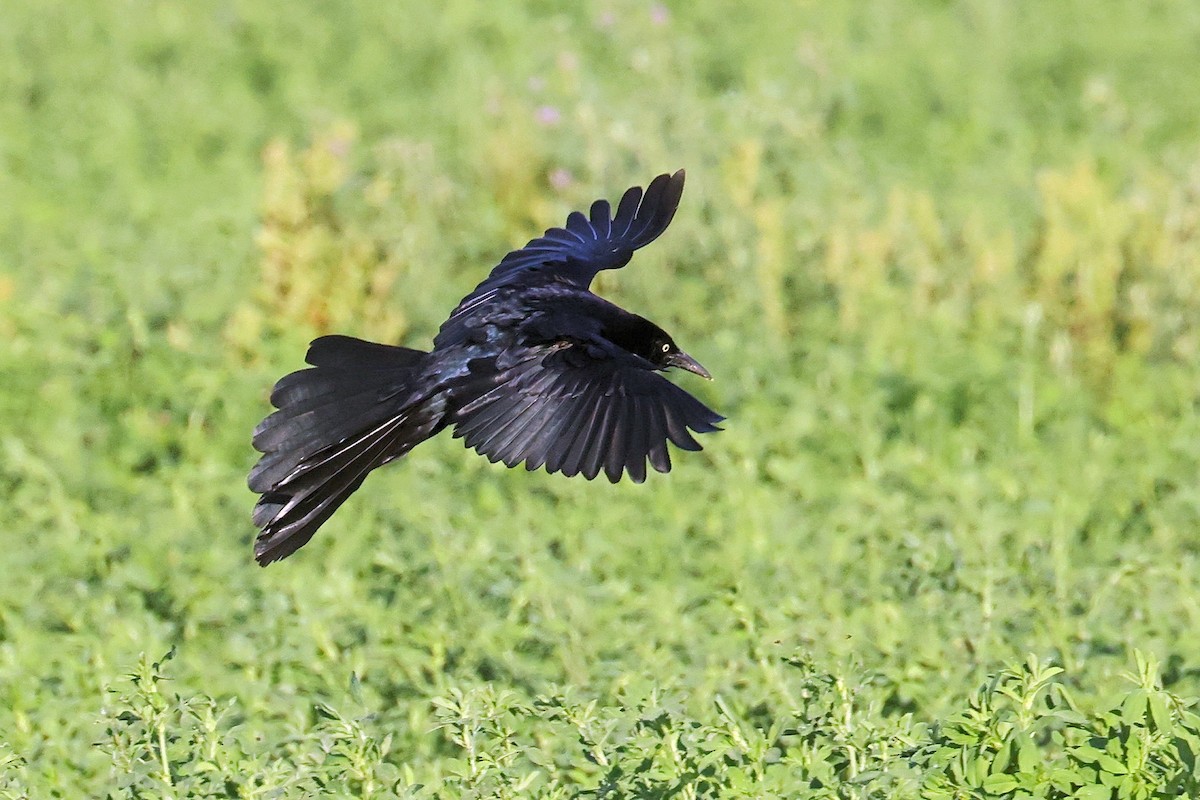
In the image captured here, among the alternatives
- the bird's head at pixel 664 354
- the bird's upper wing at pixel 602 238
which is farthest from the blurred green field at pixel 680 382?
the bird's upper wing at pixel 602 238

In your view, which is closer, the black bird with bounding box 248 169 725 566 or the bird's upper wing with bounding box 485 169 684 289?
the black bird with bounding box 248 169 725 566

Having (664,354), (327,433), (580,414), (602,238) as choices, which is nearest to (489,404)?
(580,414)

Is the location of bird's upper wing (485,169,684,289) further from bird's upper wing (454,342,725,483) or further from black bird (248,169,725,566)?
bird's upper wing (454,342,725,483)

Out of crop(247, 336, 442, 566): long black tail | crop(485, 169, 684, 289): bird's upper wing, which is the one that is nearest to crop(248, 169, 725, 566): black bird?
crop(247, 336, 442, 566): long black tail

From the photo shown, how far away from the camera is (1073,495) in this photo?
5879 mm

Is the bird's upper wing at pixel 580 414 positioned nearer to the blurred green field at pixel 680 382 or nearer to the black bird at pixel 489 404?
the black bird at pixel 489 404

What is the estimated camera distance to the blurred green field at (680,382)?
3.53 metres

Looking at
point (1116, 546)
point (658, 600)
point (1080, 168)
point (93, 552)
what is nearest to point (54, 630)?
point (93, 552)

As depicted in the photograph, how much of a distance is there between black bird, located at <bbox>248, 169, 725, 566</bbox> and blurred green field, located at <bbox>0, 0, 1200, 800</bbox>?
0.45 meters

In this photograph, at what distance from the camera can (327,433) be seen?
4.12 meters

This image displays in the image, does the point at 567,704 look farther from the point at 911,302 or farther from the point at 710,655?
the point at 911,302

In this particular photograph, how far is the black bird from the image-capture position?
13.0 ft

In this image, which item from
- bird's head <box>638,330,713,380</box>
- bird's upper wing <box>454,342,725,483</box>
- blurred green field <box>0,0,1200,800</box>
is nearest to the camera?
blurred green field <box>0,0,1200,800</box>

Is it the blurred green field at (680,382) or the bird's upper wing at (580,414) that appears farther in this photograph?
the bird's upper wing at (580,414)
